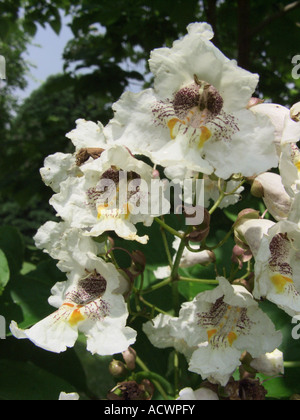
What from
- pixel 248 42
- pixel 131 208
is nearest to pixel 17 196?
pixel 248 42

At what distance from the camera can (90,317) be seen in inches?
33.8

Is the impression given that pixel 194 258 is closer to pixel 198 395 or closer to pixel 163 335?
pixel 163 335

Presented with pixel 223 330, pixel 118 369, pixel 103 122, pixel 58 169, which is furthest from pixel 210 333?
pixel 103 122

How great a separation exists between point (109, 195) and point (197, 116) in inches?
9.1

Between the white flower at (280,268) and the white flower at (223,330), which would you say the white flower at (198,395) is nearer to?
the white flower at (223,330)

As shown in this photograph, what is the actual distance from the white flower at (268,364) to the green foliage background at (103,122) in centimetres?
17

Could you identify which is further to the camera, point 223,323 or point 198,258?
point 198,258

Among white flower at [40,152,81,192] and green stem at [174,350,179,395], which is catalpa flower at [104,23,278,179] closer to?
white flower at [40,152,81,192]

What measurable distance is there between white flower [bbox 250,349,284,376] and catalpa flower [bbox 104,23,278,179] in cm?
43

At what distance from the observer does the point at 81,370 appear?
54.9 inches

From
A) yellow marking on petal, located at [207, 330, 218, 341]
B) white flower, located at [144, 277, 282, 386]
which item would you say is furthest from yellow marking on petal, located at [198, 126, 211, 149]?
yellow marking on petal, located at [207, 330, 218, 341]

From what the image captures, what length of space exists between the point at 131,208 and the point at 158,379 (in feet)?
1.58

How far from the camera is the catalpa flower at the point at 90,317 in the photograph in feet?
2.71
